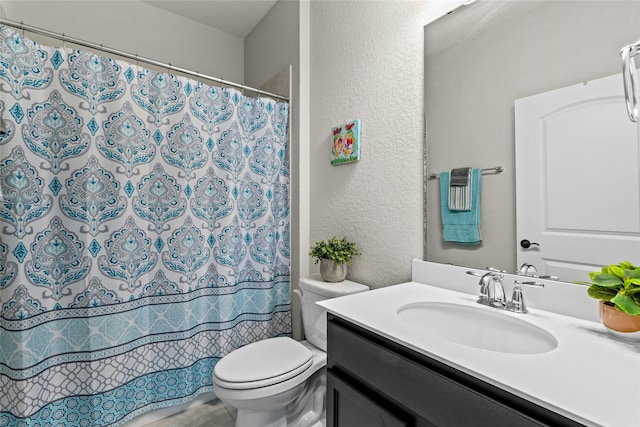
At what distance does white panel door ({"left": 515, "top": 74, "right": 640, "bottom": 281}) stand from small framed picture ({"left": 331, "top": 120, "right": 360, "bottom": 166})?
0.75 meters

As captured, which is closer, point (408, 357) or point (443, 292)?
point (408, 357)

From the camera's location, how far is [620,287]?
2.29 feet

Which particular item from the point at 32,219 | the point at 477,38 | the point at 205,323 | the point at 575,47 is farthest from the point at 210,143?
the point at 575,47

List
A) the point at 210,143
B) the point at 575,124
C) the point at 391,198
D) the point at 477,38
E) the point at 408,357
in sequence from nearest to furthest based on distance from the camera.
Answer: the point at 408,357 < the point at 575,124 < the point at 477,38 < the point at 391,198 < the point at 210,143

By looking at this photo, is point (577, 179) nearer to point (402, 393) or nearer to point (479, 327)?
point (479, 327)

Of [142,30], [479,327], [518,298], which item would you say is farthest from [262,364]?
[142,30]

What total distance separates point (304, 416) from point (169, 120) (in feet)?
5.60

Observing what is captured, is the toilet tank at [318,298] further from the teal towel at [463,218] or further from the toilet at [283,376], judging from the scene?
the teal towel at [463,218]

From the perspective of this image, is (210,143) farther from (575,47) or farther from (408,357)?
(575,47)

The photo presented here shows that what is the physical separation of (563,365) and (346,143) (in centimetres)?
131

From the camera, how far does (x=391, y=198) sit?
1.42 m

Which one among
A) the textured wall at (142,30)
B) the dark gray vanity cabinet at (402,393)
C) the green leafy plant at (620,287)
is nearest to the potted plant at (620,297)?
the green leafy plant at (620,287)

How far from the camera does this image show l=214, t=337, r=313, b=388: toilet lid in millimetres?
1236

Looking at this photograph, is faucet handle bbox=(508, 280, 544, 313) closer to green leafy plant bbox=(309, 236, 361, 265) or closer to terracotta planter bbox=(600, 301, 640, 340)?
terracotta planter bbox=(600, 301, 640, 340)
